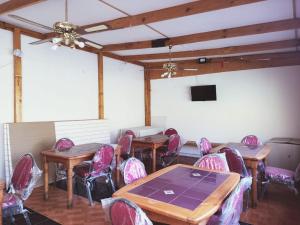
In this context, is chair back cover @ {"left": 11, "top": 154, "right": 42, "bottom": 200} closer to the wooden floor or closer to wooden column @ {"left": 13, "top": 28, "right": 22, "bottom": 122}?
the wooden floor

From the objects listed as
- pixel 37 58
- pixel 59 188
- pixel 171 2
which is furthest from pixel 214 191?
pixel 37 58

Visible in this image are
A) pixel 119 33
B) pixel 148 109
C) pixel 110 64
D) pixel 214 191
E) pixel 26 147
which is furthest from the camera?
pixel 148 109

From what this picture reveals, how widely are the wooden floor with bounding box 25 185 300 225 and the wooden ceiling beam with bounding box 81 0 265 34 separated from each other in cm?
225

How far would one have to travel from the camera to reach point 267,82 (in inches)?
199

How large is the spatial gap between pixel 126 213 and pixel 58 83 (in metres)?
3.66

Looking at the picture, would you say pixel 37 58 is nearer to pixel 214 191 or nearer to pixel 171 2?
Answer: pixel 171 2

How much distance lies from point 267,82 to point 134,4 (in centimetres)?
362

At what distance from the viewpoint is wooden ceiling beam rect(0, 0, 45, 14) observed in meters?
2.69

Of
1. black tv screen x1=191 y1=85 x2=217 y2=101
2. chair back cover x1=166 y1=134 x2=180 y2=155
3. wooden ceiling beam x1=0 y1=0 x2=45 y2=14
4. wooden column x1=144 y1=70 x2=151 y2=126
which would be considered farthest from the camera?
wooden column x1=144 y1=70 x2=151 y2=126

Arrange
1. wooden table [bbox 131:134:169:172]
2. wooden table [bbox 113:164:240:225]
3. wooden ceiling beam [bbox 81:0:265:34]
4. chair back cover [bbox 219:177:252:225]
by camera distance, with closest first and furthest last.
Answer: wooden table [bbox 113:164:240:225] < chair back cover [bbox 219:177:252:225] < wooden ceiling beam [bbox 81:0:265:34] < wooden table [bbox 131:134:169:172]

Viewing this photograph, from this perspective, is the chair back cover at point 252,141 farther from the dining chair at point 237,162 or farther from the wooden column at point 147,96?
the wooden column at point 147,96

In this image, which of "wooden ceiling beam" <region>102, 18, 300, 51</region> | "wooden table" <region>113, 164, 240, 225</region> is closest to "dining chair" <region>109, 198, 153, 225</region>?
"wooden table" <region>113, 164, 240, 225</region>

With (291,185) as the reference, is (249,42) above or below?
above

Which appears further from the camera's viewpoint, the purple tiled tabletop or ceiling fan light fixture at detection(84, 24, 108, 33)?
ceiling fan light fixture at detection(84, 24, 108, 33)
